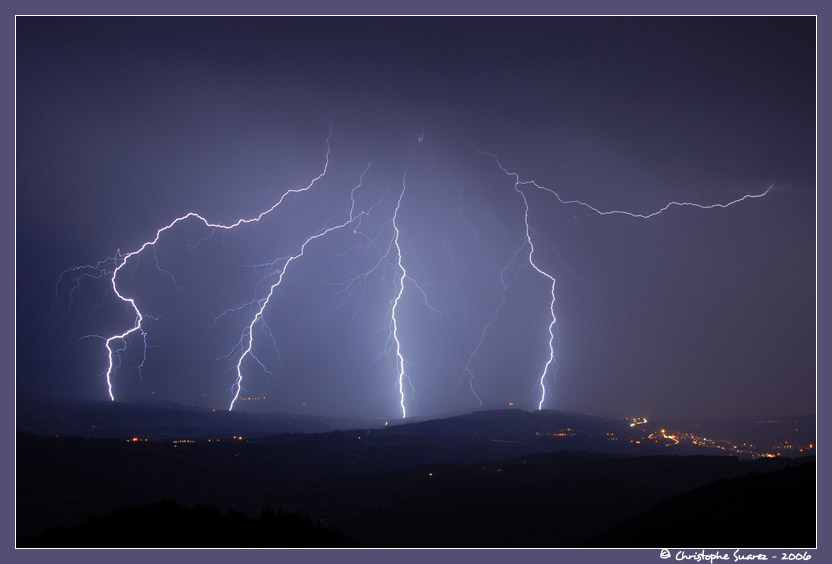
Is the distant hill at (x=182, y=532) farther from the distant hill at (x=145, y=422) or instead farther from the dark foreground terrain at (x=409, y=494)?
the distant hill at (x=145, y=422)

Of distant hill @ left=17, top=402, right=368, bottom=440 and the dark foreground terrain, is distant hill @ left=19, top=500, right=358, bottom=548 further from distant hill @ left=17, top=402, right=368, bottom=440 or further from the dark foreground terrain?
distant hill @ left=17, top=402, right=368, bottom=440

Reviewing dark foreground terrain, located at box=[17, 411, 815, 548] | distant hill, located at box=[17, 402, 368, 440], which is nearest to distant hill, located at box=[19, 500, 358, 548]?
dark foreground terrain, located at box=[17, 411, 815, 548]

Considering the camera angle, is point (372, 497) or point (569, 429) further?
point (569, 429)

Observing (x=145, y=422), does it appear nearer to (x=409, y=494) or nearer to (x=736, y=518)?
(x=409, y=494)

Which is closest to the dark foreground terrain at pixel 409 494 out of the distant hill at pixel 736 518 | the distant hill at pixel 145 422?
the distant hill at pixel 736 518

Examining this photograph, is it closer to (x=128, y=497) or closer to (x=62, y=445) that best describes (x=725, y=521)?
(x=128, y=497)

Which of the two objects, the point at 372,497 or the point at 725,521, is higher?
the point at 725,521

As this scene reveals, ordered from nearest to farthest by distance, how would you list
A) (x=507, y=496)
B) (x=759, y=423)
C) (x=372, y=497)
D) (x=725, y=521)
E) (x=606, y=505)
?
(x=725, y=521)
(x=606, y=505)
(x=507, y=496)
(x=372, y=497)
(x=759, y=423)

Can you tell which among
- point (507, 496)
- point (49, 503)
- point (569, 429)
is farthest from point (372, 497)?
point (569, 429)

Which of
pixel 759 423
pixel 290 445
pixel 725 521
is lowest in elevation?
Answer: pixel 759 423

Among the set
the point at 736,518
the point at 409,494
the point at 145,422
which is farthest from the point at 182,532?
the point at 145,422
